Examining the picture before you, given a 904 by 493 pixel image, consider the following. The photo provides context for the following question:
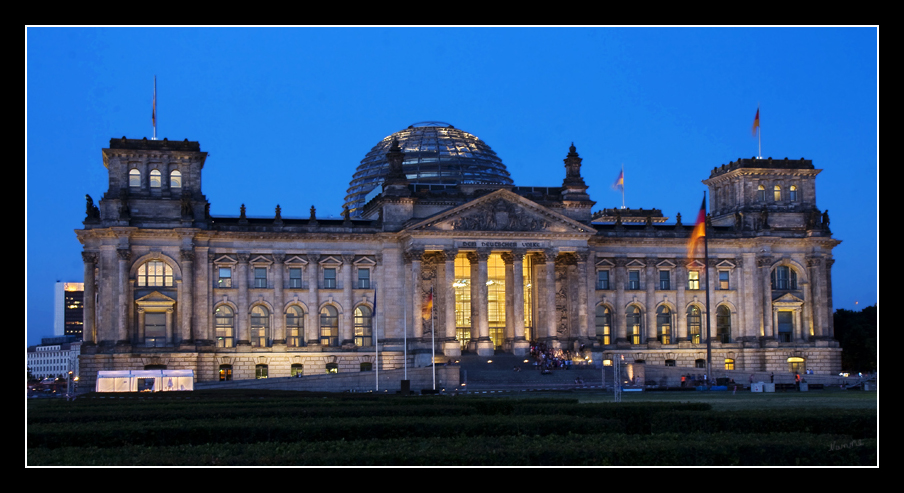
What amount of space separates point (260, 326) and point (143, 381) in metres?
18.2

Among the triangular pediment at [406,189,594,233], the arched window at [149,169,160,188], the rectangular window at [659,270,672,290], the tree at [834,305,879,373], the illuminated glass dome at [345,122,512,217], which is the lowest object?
the tree at [834,305,879,373]

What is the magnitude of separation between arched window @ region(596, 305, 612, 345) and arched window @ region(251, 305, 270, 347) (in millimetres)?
30286

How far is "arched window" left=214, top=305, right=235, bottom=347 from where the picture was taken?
89.4 meters

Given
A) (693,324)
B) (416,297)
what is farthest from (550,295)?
(693,324)

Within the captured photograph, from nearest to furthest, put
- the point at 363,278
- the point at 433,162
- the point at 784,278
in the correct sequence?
the point at 363,278 → the point at 784,278 → the point at 433,162

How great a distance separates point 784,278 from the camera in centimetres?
9994

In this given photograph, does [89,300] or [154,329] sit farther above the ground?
[89,300]

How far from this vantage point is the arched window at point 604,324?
97062 mm

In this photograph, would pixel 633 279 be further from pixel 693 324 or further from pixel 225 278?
pixel 225 278

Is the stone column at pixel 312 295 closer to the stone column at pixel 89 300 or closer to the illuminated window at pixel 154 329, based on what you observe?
the illuminated window at pixel 154 329

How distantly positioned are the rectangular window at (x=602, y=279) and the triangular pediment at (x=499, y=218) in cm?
853

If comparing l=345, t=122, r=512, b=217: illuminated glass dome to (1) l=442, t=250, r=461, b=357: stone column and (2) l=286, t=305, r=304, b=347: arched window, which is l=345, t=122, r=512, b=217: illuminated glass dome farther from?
(2) l=286, t=305, r=304, b=347: arched window

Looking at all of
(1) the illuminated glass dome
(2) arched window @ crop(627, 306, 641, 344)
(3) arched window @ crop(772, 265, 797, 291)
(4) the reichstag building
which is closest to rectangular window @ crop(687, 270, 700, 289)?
(4) the reichstag building
